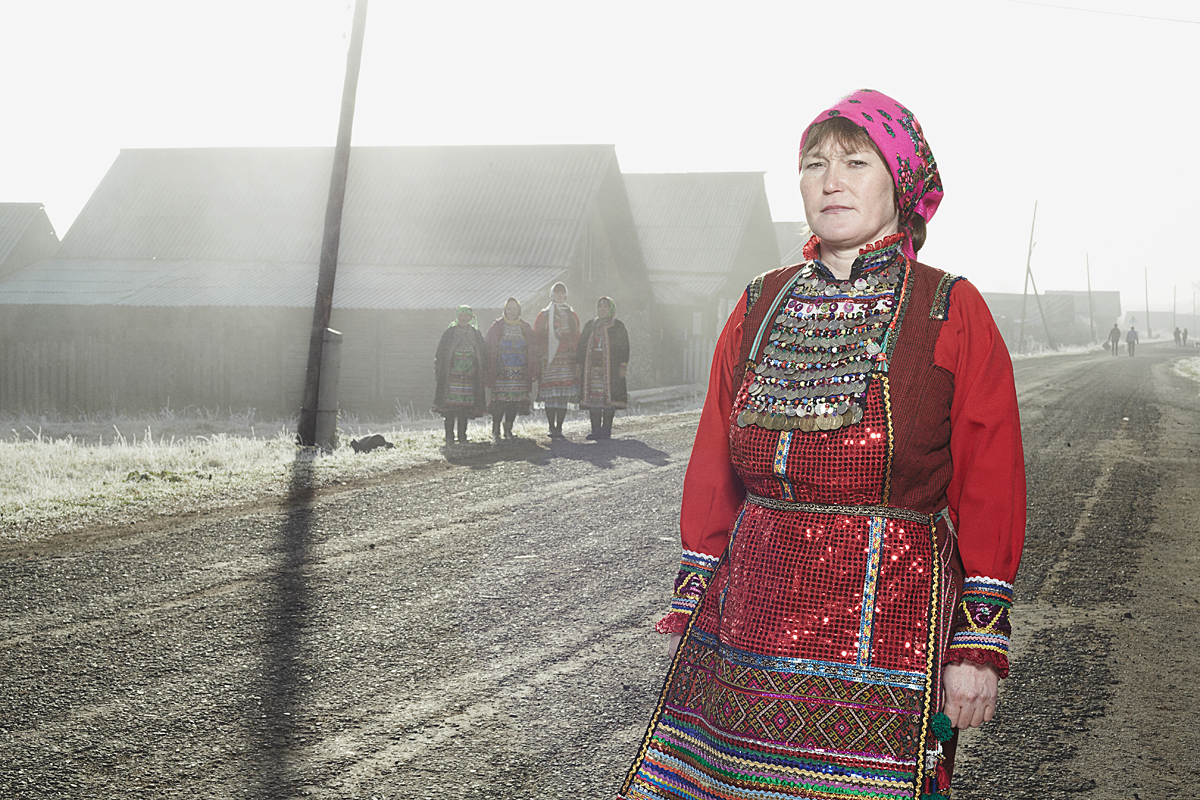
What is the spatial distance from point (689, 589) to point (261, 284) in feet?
78.7

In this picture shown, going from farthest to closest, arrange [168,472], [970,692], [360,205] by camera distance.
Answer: [360,205], [168,472], [970,692]

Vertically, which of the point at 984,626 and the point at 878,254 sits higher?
the point at 878,254

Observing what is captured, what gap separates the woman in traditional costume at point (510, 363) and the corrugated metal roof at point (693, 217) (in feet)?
68.6

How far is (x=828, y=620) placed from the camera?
1940 millimetres

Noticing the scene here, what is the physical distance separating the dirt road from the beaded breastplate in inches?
76.6

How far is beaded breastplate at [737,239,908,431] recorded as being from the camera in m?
2.01

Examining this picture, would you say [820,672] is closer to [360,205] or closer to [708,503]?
[708,503]

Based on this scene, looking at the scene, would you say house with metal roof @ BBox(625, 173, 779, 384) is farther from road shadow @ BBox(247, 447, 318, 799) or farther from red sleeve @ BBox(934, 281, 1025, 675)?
red sleeve @ BBox(934, 281, 1025, 675)

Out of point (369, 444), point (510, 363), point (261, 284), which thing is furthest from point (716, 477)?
point (261, 284)

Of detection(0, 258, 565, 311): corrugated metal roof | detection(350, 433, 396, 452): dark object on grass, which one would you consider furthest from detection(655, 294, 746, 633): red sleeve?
detection(0, 258, 565, 311): corrugated metal roof

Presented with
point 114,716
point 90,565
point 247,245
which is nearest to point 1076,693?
point 114,716

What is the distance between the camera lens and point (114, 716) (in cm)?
398

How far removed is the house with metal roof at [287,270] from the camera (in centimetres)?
2292

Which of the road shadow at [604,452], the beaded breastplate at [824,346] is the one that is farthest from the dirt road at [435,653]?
the road shadow at [604,452]
